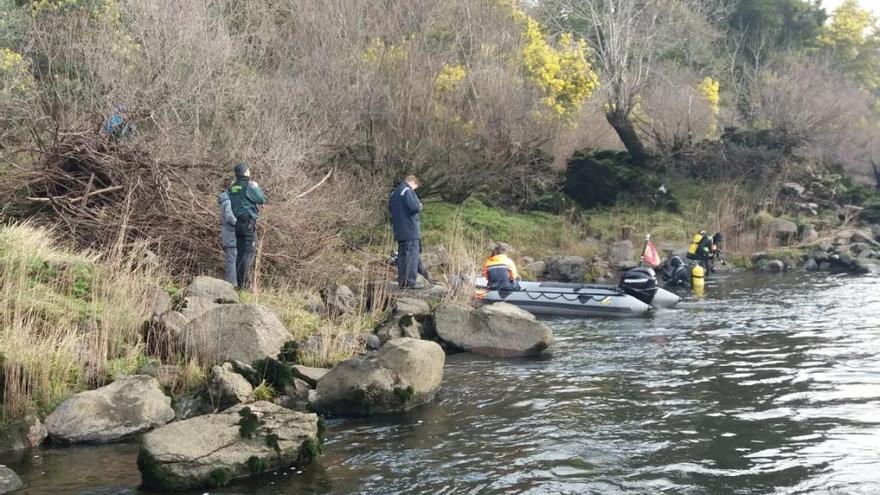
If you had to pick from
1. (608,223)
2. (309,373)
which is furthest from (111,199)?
(608,223)

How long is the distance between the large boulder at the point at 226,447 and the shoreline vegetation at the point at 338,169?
46 mm

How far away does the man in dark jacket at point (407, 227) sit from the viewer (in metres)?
15.2

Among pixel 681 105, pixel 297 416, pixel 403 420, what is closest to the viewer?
pixel 297 416

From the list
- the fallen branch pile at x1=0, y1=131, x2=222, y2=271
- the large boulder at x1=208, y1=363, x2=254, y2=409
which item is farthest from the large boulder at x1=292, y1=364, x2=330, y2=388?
the fallen branch pile at x1=0, y1=131, x2=222, y2=271

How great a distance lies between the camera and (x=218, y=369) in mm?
9438

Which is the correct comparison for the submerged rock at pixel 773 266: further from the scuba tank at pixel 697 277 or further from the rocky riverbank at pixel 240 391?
the rocky riverbank at pixel 240 391

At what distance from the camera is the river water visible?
7.31m

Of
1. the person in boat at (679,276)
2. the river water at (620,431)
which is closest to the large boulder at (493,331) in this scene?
the river water at (620,431)

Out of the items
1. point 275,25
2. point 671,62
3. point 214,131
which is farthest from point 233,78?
point 671,62

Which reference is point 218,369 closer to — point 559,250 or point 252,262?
point 252,262

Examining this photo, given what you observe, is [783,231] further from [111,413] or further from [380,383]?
[111,413]

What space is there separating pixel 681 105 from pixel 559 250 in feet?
31.8

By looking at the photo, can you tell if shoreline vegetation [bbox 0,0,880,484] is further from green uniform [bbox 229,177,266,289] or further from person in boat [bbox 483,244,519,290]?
person in boat [bbox 483,244,519,290]

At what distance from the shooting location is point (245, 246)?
1305cm
